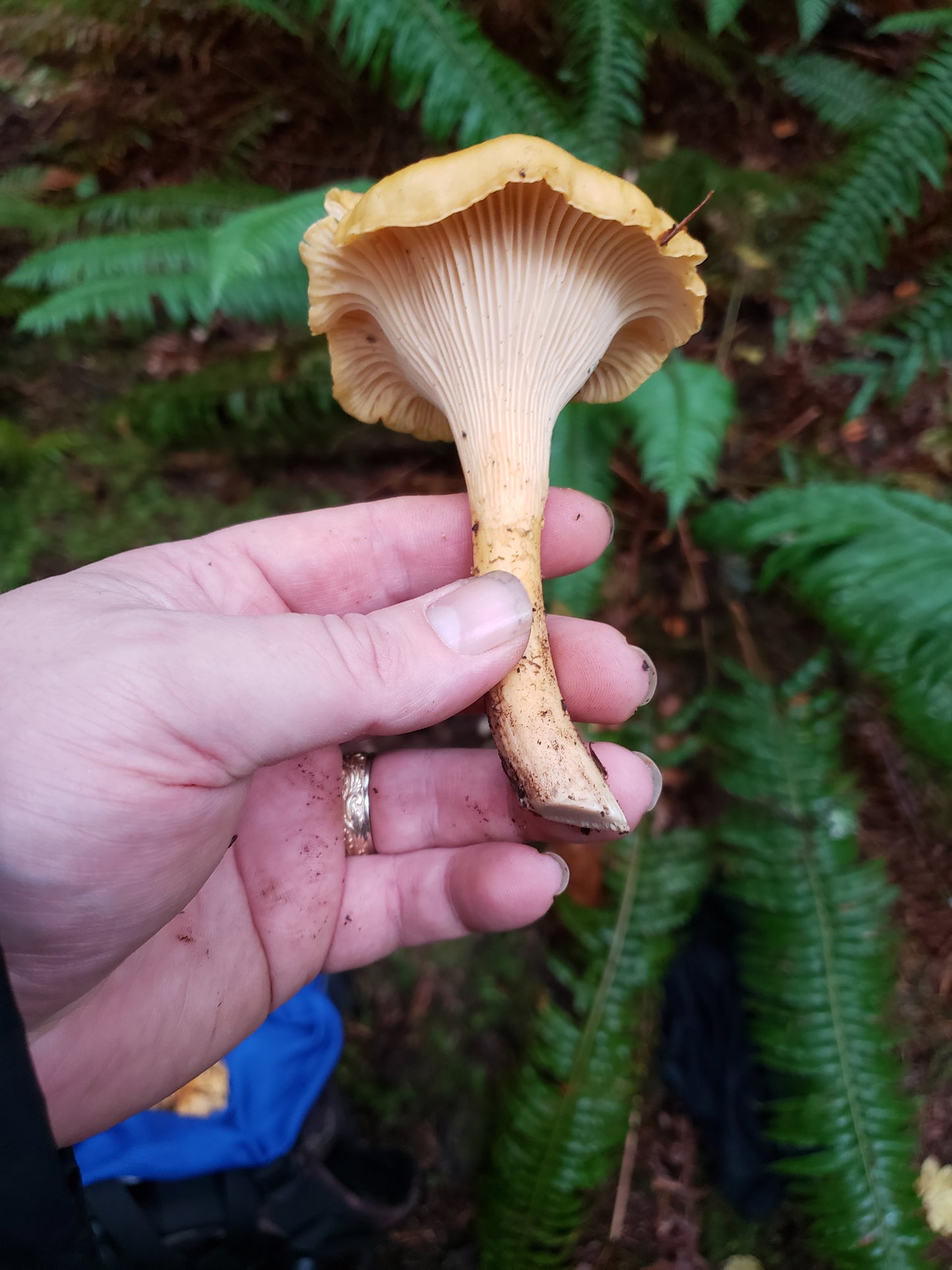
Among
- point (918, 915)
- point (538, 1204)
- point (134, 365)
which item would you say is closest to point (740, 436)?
point (918, 915)

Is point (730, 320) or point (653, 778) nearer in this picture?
point (653, 778)

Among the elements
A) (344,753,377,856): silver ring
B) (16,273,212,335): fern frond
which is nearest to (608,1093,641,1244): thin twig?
(344,753,377,856): silver ring

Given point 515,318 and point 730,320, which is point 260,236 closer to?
point 515,318

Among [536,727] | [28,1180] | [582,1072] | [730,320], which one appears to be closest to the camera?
[28,1180]

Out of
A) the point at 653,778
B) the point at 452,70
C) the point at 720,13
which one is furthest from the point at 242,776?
the point at 720,13

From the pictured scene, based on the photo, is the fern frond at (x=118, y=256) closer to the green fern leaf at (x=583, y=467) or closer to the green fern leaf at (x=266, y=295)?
the green fern leaf at (x=266, y=295)

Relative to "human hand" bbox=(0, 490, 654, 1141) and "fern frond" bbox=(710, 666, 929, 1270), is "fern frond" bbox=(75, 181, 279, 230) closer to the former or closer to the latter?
"human hand" bbox=(0, 490, 654, 1141)
